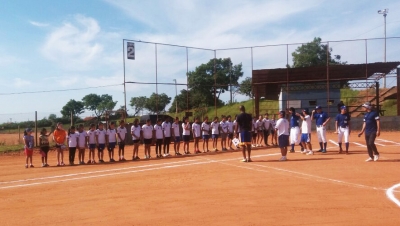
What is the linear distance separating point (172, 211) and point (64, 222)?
1.80m

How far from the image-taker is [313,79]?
32.3m

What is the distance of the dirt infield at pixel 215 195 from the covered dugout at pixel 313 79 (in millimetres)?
18460

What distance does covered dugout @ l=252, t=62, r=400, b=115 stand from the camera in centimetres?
3106

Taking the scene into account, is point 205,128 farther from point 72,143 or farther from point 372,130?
point 372,130

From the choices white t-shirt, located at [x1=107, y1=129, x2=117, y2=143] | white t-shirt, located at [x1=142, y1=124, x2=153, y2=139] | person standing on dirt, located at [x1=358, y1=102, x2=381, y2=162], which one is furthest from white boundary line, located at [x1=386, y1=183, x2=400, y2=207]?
white t-shirt, located at [x1=107, y1=129, x2=117, y2=143]

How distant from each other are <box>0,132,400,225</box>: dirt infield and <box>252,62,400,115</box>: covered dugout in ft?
60.6

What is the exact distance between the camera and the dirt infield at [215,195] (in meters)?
6.30

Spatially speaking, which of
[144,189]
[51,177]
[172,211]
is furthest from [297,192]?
[51,177]

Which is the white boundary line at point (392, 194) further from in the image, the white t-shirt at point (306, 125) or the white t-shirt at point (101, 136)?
the white t-shirt at point (101, 136)

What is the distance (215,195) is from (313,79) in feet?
86.8

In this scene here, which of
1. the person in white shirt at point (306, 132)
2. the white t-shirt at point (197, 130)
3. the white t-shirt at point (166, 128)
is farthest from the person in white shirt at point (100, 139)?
the person in white shirt at point (306, 132)

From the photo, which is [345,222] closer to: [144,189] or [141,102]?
[144,189]

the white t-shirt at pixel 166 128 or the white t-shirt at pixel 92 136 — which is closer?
the white t-shirt at pixel 92 136

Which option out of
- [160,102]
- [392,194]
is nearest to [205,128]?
[392,194]
